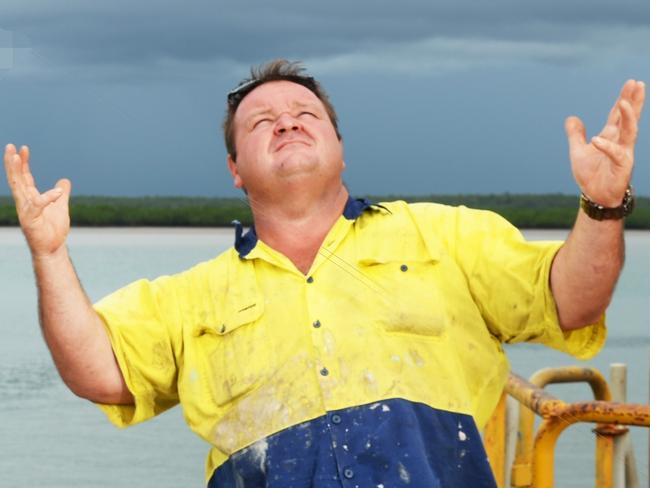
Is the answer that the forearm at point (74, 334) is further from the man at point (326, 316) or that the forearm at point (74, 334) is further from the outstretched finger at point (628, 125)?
the outstretched finger at point (628, 125)

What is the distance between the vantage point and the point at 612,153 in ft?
11.1

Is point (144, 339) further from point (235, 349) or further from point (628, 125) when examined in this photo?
point (628, 125)

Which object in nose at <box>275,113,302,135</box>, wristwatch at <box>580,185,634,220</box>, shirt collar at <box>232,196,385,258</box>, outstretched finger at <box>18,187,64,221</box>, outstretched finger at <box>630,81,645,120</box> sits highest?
outstretched finger at <box>630,81,645,120</box>

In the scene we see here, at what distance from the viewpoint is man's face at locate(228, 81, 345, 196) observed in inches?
150

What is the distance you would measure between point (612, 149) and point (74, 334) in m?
1.47

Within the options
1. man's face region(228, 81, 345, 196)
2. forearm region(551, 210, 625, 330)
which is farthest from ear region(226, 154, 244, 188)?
forearm region(551, 210, 625, 330)

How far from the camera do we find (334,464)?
143 inches

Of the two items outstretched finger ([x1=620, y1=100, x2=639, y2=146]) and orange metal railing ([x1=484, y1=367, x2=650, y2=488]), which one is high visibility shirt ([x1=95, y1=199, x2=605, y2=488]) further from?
orange metal railing ([x1=484, y1=367, x2=650, y2=488])

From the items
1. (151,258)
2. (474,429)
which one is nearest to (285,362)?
(474,429)

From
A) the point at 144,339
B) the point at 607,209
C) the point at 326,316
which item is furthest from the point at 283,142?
the point at 607,209

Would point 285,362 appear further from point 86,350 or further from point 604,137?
point 604,137

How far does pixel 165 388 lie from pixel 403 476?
79 cm

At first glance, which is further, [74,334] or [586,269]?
[74,334]

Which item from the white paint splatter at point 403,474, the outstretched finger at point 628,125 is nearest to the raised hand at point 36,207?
the white paint splatter at point 403,474
